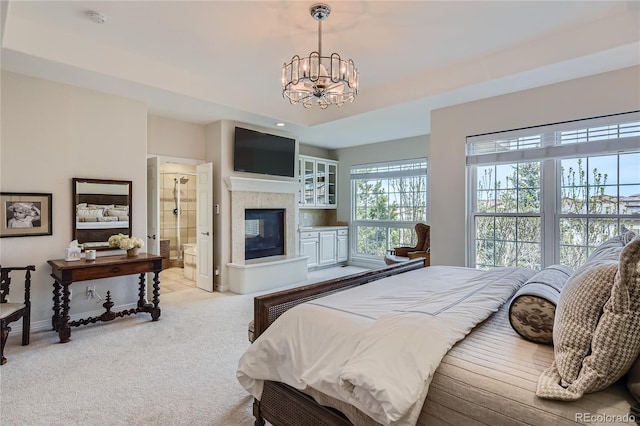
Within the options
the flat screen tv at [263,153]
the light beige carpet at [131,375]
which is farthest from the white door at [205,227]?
the light beige carpet at [131,375]

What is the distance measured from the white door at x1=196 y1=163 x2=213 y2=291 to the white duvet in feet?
11.3

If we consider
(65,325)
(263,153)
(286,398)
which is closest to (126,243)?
(65,325)

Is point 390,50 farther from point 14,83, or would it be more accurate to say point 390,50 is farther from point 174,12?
point 14,83

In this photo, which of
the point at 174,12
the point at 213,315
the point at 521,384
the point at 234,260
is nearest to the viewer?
the point at 521,384

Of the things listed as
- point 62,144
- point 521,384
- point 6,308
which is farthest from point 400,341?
point 62,144

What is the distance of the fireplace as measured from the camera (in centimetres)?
533

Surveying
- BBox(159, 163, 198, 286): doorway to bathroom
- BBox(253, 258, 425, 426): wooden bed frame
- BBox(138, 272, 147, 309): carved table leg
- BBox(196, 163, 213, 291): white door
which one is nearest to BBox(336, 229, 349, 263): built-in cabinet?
BBox(196, 163, 213, 291): white door

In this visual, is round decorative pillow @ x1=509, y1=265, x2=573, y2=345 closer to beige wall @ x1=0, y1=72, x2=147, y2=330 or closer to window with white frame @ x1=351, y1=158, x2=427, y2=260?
beige wall @ x1=0, y1=72, x2=147, y2=330

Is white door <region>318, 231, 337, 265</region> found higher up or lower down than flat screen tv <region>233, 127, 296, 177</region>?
lower down

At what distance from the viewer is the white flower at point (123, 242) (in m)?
3.63

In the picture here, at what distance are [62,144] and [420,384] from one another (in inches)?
162

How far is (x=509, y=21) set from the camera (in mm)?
Answer: 2797

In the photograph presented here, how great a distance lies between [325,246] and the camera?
668 cm

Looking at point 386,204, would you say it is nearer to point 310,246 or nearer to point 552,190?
point 310,246
